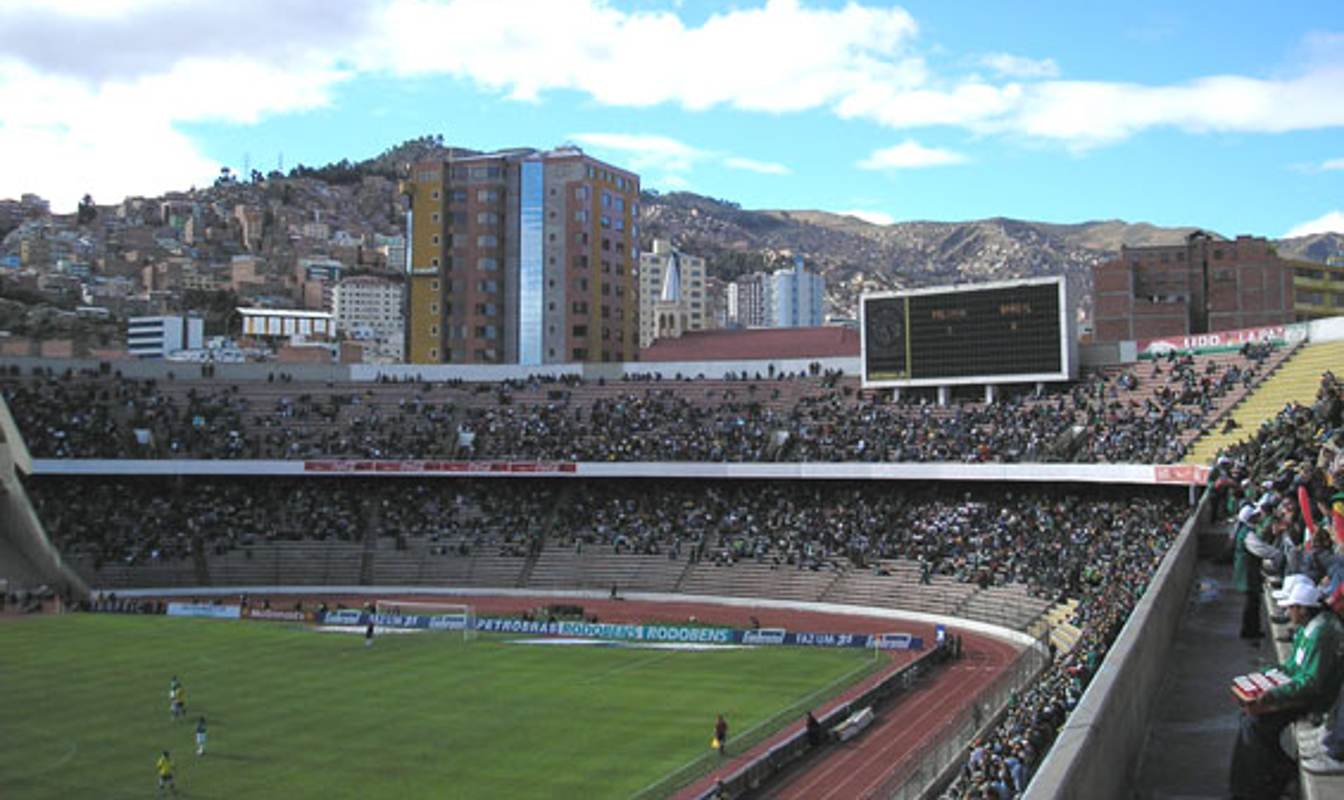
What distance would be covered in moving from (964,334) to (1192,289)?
6156 centimetres

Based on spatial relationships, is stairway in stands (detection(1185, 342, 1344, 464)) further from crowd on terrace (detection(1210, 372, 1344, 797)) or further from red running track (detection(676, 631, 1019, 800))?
crowd on terrace (detection(1210, 372, 1344, 797))

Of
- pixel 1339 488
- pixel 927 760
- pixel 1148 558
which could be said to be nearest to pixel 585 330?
pixel 1148 558

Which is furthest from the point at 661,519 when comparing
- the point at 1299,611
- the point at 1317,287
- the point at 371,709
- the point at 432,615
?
the point at 1317,287

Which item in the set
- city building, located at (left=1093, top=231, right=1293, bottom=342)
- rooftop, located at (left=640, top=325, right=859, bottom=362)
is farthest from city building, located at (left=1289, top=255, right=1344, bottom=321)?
rooftop, located at (left=640, top=325, right=859, bottom=362)

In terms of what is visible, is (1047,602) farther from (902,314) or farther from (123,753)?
(123,753)

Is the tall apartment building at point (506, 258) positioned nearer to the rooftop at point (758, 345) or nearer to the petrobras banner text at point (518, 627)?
the rooftop at point (758, 345)

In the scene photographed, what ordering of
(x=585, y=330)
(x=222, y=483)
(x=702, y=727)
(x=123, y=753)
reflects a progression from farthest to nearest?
(x=585, y=330) → (x=222, y=483) → (x=702, y=727) → (x=123, y=753)

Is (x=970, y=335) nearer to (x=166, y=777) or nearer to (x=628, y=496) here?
(x=628, y=496)

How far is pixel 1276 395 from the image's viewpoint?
52.1 m

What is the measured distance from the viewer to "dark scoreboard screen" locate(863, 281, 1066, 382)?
62688mm

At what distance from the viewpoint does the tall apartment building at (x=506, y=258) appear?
357 feet

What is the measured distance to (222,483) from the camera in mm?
72750

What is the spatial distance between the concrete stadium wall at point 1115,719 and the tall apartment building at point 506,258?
96057 mm

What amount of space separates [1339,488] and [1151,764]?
17.7 ft
